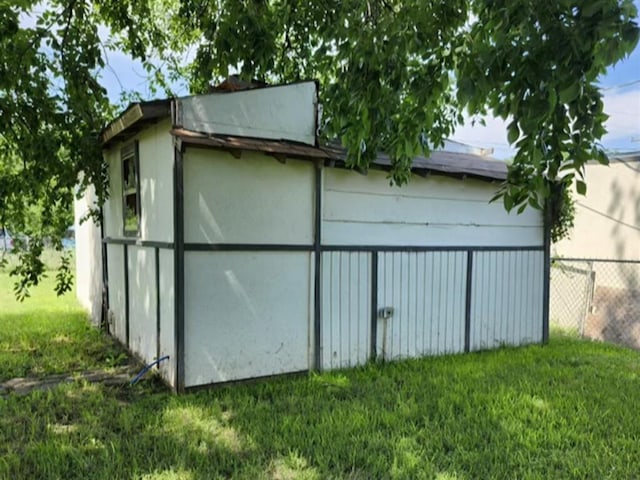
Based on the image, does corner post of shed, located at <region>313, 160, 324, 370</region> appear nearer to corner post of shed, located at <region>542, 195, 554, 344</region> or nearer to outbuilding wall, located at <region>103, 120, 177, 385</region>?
outbuilding wall, located at <region>103, 120, 177, 385</region>

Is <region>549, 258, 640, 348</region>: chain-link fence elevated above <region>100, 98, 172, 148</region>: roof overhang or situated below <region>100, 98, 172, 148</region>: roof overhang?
below

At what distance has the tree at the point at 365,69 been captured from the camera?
1671 mm

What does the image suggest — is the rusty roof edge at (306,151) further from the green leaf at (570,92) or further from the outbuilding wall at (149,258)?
the green leaf at (570,92)

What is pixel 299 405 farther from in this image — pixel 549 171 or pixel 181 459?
pixel 549 171

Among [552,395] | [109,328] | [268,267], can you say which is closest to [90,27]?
[268,267]

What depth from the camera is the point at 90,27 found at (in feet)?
15.2

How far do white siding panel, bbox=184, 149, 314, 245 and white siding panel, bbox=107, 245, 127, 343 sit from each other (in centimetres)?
205

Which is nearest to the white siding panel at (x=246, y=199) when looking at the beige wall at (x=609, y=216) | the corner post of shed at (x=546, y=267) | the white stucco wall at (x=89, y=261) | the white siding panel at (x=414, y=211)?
the white siding panel at (x=414, y=211)

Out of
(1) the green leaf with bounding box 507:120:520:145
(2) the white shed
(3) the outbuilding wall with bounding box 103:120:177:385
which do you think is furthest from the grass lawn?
(1) the green leaf with bounding box 507:120:520:145

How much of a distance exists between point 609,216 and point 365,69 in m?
8.36

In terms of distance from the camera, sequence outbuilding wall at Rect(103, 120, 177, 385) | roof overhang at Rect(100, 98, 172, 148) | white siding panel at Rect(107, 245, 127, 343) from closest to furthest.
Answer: roof overhang at Rect(100, 98, 172, 148) → outbuilding wall at Rect(103, 120, 177, 385) → white siding panel at Rect(107, 245, 127, 343)

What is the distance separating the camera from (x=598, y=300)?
8625 mm

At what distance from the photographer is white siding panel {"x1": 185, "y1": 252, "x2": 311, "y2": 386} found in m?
3.93

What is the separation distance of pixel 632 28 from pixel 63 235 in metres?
6.87
